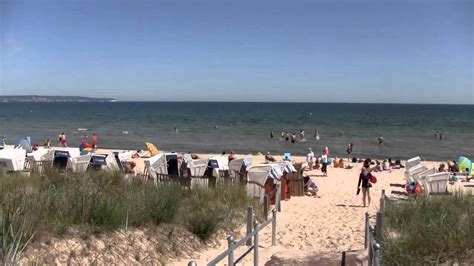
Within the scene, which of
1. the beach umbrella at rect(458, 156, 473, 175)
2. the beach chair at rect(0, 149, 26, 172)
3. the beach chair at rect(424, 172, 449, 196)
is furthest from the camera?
the beach umbrella at rect(458, 156, 473, 175)

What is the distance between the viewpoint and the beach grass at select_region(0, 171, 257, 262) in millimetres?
5621

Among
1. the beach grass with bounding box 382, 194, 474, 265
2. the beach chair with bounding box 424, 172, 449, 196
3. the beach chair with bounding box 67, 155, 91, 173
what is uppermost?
the beach grass with bounding box 382, 194, 474, 265

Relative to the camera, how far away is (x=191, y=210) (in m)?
8.33

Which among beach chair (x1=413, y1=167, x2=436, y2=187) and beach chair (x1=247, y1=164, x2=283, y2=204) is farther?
beach chair (x1=413, y1=167, x2=436, y2=187)

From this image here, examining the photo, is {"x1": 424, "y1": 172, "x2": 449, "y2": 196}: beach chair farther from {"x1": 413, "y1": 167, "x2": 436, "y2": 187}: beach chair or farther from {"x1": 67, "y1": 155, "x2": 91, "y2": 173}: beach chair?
{"x1": 67, "y1": 155, "x2": 91, "y2": 173}: beach chair

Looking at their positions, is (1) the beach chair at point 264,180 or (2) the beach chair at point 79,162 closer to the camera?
(1) the beach chair at point 264,180

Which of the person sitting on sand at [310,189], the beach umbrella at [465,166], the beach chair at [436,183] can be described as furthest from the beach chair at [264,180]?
the beach umbrella at [465,166]

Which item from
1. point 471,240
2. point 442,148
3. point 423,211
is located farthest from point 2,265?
point 442,148

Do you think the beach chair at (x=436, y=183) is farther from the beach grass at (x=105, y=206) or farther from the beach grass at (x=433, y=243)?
the beach grass at (x=433, y=243)

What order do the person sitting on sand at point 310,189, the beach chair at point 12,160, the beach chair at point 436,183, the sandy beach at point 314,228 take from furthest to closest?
Result: the person sitting on sand at point 310,189
the beach chair at point 12,160
the beach chair at point 436,183
the sandy beach at point 314,228

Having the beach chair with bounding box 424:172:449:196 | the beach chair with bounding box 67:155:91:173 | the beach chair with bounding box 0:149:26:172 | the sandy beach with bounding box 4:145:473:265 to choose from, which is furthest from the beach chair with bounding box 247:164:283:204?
the beach chair with bounding box 0:149:26:172

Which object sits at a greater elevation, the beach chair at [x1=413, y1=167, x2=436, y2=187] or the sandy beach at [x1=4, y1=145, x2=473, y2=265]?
the beach chair at [x1=413, y1=167, x2=436, y2=187]

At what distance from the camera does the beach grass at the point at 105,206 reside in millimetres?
5621

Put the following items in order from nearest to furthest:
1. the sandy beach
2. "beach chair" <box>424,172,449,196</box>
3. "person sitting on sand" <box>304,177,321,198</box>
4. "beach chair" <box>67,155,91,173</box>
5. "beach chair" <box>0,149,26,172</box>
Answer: the sandy beach
"beach chair" <box>424,172,449,196</box>
"beach chair" <box>0,149,26,172</box>
"beach chair" <box>67,155,91,173</box>
"person sitting on sand" <box>304,177,321,198</box>
